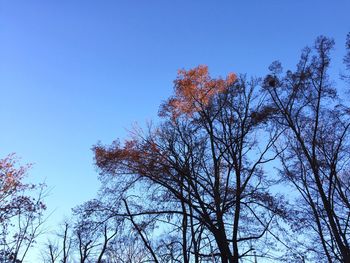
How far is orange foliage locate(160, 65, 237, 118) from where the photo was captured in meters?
15.7

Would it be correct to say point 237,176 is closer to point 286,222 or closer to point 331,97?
point 286,222

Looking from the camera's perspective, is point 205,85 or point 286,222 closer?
point 286,222

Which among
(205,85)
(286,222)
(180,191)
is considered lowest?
(286,222)

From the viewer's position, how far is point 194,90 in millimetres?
15828

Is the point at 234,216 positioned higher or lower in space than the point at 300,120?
lower

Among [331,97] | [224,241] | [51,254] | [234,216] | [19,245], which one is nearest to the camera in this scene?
[224,241]

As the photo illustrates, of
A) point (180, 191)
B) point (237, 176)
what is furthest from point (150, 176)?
point (237, 176)

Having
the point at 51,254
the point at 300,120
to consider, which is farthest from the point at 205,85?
the point at 51,254

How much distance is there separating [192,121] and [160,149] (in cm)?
210

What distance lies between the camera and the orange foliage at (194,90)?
51.4 ft

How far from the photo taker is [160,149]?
14.7m

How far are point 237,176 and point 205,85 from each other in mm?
4719

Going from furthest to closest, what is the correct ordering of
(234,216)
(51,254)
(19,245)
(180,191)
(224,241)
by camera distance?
(51,254) → (19,245) → (180,191) → (234,216) → (224,241)

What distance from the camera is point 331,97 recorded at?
15.4 m
